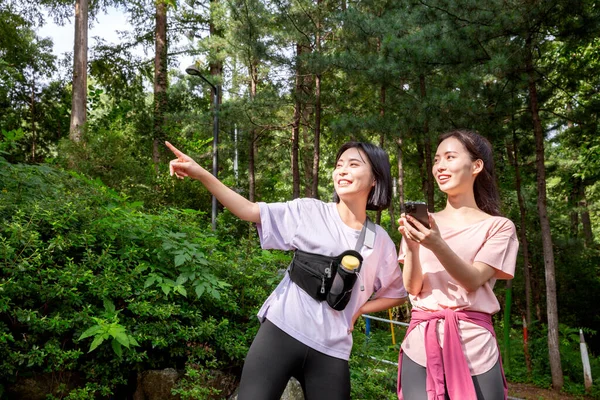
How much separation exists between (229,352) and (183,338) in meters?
0.36

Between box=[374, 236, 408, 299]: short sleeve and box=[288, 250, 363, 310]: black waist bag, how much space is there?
233mm

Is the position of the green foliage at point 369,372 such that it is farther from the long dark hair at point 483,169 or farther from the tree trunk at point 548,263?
the tree trunk at point 548,263

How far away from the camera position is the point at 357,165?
2.40 m

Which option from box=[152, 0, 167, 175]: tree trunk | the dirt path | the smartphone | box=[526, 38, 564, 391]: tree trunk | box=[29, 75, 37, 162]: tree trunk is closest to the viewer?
the smartphone

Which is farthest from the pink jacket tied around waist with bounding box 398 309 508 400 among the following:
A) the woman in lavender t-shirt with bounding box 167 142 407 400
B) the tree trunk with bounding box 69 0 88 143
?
the tree trunk with bounding box 69 0 88 143

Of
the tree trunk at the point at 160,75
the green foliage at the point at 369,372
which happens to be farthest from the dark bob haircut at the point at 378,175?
the tree trunk at the point at 160,75

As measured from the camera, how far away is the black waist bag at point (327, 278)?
7.08ft

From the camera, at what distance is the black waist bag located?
2158 mm

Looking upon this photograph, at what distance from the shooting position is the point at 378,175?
2.44 metres

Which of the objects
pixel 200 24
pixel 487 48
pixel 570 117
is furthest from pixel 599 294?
pixel 200 24

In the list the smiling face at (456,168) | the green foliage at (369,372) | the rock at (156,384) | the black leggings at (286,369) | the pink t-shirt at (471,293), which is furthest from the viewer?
the green foliage at (369,372)

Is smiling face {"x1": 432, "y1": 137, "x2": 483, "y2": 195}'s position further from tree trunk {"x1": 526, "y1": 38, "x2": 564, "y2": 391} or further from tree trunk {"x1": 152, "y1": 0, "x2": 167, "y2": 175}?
tree trunk {"x1": 152, "y1": 0, "x2": 167, "y2": 175}

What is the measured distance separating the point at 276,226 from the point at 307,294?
1.12ft

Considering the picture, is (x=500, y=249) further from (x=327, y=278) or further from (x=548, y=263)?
(x=548, y=263)
